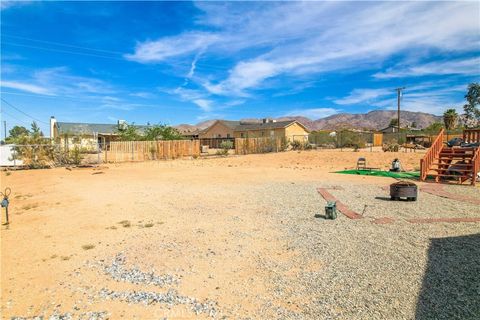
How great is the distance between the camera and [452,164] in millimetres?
14219

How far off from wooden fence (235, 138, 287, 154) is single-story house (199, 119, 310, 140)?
950 cm

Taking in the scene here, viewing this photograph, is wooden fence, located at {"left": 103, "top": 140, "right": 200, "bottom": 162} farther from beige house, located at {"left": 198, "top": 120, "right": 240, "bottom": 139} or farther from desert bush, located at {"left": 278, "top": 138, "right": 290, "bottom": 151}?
beige house, located at {"left": 198, "top": 120, "right": 240, "bottom": 139}

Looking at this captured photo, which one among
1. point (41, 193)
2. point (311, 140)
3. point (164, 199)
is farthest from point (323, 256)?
point (311, 140)

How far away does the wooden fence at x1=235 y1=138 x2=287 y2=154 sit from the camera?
112 ft

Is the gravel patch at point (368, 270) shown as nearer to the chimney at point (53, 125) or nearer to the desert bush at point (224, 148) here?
the desert bush at point (224, 148)

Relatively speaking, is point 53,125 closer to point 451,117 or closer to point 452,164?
point 452,164

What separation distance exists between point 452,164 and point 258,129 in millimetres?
40371

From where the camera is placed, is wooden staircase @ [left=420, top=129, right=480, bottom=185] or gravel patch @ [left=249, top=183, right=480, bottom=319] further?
wooden staircase @ [left=420, top=129, right=480, bottom=185]

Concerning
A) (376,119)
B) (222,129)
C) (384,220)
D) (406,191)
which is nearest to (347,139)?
(222,129)

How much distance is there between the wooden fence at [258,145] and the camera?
3425cm

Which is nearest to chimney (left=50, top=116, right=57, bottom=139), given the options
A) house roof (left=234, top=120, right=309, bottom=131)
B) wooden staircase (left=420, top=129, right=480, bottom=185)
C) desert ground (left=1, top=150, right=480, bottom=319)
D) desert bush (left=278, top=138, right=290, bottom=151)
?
house roof (left=234, top=120, right=309, bottom=131)

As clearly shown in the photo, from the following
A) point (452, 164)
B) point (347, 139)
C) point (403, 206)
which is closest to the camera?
point (403, 206)

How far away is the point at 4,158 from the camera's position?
22.0 meters

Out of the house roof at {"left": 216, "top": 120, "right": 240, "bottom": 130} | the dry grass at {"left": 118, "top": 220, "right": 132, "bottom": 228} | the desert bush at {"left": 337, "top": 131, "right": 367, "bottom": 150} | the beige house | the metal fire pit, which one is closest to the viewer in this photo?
the dry grass at {"left": 118, "top": 220, "right": 132, "bottom": 228}
